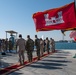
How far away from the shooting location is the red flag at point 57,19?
36.1ft

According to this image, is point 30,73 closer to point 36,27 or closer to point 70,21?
point 36,27

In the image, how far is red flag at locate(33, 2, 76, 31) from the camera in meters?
11.0

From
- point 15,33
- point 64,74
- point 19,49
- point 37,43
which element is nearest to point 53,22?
point 64,74

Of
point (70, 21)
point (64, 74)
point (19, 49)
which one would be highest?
point (70, 21)

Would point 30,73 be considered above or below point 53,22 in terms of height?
below

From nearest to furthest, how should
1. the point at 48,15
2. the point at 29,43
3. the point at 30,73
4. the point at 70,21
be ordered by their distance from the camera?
the point at 70,21, the point at 48,15, the point at 30,73, the point at 29,43

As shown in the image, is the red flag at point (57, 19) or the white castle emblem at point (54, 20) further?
the white castle emblem at point (54, 20)

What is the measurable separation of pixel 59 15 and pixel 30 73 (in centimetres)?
323

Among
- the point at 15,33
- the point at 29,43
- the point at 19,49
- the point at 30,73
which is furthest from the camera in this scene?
the point at 15,33

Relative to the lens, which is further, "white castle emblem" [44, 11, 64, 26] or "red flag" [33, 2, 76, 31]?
"white castle emblem" [44, 11, 64, 26]

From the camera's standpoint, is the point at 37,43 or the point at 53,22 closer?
the point at 53,22

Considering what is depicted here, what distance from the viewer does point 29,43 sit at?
18234 mm

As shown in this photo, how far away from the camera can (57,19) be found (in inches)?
453

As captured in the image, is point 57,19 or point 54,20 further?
point 54,20
